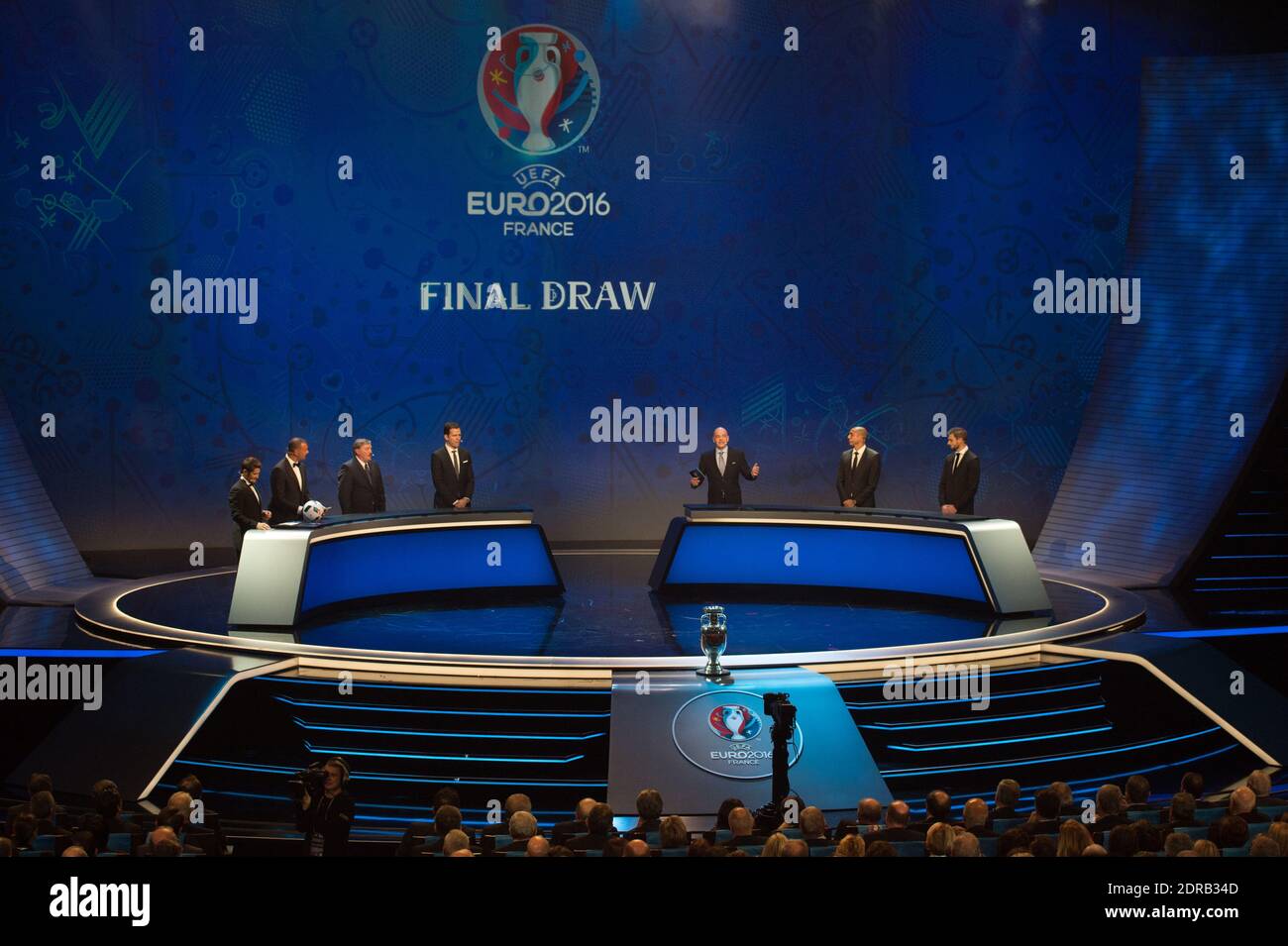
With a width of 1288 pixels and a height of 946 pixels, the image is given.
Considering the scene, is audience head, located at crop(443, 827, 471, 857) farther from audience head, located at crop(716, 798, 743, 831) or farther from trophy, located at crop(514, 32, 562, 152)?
trophy, located at crop(514, 32, 562, 152)

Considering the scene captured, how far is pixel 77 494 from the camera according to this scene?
12.6m

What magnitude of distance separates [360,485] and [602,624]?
307 cm

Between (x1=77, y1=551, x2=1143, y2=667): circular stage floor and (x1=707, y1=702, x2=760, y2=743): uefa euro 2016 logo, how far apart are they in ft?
2.07

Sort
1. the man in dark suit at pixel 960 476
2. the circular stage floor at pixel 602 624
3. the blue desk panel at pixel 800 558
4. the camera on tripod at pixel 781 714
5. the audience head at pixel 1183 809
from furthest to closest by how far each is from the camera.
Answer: the man in dark suit at pixel 960 476 → the blue desk panel at pixel 800 558 → the circular stage floor at pixel 602 624 → the camera on tripod at pixel 781 714 → the audience head at pixel 1183 809

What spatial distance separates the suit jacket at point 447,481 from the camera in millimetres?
10469

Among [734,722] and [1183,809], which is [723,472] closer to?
[734,722]

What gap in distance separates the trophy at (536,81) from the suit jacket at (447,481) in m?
3.96

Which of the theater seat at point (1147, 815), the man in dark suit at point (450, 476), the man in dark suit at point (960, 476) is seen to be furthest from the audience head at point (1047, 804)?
the man in dark suit at point (450, 476)

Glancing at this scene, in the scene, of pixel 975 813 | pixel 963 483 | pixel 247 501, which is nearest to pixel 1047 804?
pixel 975 813

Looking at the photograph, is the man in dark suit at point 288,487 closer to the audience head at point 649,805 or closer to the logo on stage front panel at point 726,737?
the logo on stage front panel at point 726,737

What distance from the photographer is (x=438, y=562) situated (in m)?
9.32

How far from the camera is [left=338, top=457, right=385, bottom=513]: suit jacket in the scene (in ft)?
33.5

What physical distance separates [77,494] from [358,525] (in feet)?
18.0
